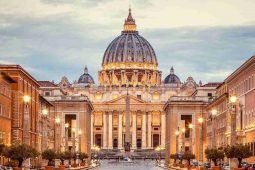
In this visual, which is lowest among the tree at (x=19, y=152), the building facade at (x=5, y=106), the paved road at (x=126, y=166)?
the paved road at (x=126, y=166)

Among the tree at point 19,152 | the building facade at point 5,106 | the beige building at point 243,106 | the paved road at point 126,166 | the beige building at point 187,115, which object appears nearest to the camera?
the tree at point 19,152

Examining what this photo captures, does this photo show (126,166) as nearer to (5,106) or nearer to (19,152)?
(5,106)

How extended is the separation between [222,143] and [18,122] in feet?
123

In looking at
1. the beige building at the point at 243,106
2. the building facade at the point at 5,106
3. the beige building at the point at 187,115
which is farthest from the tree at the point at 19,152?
the beige building at the point at 187,115

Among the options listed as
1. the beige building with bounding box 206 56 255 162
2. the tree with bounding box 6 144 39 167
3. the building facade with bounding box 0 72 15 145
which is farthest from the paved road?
the tree with bounding box 6 144 39 167

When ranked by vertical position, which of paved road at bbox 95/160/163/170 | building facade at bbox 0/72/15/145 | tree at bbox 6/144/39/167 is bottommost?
paved road at bbox 95/160/163/170

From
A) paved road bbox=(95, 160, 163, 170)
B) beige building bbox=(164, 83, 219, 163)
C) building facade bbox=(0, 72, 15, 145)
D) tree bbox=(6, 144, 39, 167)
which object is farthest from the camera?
beige building bbox=(164, 83, 219, 163)

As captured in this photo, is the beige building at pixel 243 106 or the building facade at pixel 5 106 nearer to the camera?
the building facade at pixel 5 106

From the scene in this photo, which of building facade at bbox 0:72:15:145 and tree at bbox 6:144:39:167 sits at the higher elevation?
building facade at bbox 0:72:15:145

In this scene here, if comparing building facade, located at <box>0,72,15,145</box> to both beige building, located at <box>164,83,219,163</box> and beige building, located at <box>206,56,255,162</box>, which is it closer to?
beige building, located at <box>206,56,255,162</box>

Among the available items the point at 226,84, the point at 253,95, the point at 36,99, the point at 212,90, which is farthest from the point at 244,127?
the point at 212,90

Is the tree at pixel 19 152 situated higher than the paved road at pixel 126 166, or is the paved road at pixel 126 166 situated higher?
the tree at pixel 19 152

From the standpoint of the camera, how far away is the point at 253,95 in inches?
3524

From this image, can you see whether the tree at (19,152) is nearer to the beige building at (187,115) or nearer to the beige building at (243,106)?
the beige building at (243,106)
